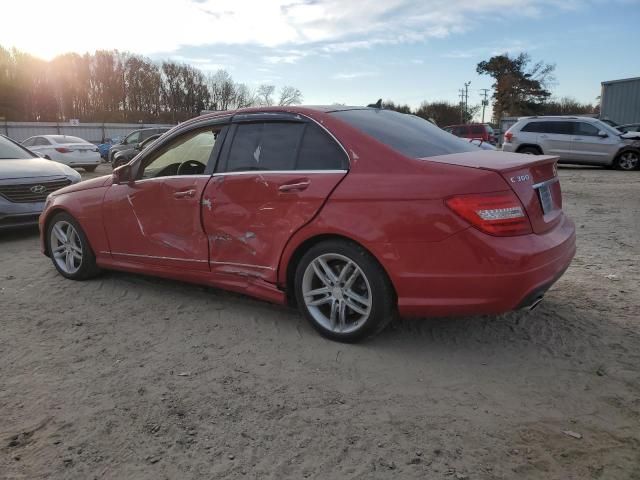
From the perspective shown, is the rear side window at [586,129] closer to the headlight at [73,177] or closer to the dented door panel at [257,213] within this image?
the headlight at [73,177]

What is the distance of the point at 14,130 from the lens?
126ft

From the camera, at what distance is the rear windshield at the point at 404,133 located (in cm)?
341

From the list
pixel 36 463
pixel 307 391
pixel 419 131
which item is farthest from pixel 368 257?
pixel 36 463

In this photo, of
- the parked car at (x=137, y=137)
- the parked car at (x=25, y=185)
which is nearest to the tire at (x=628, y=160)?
the parked car at (x=25, y=185)

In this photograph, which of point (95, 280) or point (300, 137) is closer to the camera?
point (300, 137)

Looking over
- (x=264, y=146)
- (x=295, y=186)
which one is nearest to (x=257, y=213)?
(x=295, y=186)

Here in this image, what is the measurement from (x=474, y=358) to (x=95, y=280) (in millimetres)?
3643

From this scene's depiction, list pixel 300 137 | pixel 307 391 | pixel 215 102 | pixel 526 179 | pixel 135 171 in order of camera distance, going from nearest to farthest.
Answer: pixel 307 391, pixel 526 179, pixel 300 137, pixel 135 171, pixel 215 102

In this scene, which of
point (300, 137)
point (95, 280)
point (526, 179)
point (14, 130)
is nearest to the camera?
point (526, 179)

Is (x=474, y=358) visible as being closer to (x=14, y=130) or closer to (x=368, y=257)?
(x=368, y=257)

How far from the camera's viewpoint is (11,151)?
8070 mm

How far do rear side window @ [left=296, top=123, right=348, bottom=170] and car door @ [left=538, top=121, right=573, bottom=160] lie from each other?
14.7m

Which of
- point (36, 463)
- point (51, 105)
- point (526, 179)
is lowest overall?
point (36, 463)

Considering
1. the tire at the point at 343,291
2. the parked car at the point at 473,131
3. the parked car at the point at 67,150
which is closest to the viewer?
the tire at the point at 343,291
